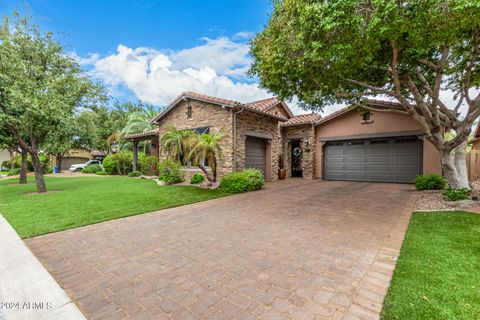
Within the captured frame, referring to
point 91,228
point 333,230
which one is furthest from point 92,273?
point 333,230

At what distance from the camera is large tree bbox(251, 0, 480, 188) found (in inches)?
198

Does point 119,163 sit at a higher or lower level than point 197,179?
higher

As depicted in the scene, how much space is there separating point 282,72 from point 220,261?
251 inches

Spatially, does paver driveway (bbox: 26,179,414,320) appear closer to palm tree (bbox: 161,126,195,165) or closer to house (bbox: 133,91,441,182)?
palm tree (bbox: 161,126,195,165)

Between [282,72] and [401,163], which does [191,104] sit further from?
[401,163]

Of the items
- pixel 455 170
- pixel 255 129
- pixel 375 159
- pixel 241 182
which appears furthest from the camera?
pixel 375 159

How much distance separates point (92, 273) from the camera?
3.29 meters

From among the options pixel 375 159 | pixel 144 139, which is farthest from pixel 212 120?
pixel 375 159

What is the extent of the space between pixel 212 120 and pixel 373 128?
9.69 m

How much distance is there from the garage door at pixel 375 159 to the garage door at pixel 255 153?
15.5ft

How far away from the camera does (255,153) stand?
1366cm

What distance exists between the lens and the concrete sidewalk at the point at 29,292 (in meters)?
2.45

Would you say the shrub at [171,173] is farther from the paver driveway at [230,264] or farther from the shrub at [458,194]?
the shrub at [458,194]

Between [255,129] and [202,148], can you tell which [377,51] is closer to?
[255,129]
